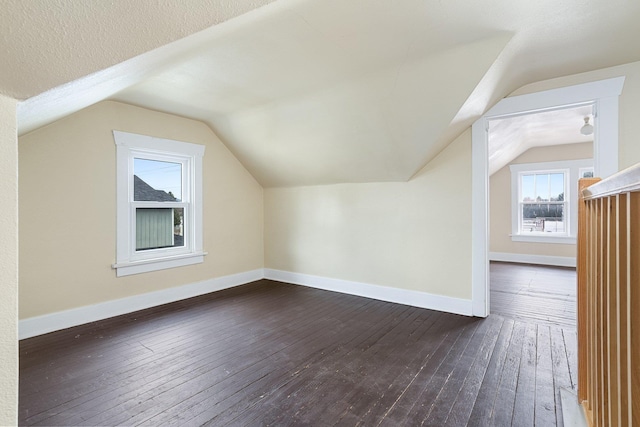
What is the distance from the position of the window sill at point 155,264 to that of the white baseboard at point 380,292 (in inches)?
52.7

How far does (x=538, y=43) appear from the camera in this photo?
7.42 ft

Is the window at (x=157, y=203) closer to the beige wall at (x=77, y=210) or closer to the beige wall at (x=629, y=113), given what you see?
the beige wall at (x=77, y=210)

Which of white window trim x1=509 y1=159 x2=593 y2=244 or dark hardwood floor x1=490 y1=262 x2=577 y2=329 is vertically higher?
white window trim x1=509 y1=159 x2=593 y2=244

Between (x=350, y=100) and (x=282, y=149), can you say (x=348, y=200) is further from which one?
(x=350, y=100)

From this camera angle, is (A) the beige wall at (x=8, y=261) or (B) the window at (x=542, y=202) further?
(B) the window at (x=542, y=202)

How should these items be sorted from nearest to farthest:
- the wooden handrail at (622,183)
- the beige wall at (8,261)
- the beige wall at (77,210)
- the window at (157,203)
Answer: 1. the wooden handrail at (622,183)
2. the beige wall at (8,261)
3. the beige wall at (77,210)
4. the window at (157,203)

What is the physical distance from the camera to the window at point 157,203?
136 inches

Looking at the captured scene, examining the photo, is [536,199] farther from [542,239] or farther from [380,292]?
[380,292]

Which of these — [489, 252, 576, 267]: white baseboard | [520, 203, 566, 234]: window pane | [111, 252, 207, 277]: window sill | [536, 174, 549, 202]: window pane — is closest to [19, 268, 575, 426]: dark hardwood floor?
[111, 252, 207, 277]: window sill

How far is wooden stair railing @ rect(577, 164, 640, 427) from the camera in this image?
74 cm

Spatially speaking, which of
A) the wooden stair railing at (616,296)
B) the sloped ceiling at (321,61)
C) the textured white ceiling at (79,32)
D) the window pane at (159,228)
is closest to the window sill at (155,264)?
the window pane at (159,228)

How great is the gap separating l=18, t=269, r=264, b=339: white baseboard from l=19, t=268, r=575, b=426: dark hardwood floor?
0.13 metres

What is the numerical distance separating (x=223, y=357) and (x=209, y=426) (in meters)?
0.79

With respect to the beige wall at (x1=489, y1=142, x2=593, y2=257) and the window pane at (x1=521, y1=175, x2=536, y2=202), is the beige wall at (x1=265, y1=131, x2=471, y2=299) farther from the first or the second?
the window pane at (x1=521, y1=175, x2=536, y2=202)
